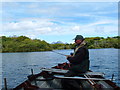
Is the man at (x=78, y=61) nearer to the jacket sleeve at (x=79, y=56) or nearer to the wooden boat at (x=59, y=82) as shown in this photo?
the jacket sleeve at (x=79, y=56)

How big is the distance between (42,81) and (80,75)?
2319mm

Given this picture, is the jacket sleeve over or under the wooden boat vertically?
over

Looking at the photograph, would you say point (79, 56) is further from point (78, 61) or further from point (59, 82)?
point (59, 82)

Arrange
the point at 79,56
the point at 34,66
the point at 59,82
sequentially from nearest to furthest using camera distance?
the point at 79,56 → the point at 59,82 → the point at 34,66

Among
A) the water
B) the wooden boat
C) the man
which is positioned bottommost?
the water

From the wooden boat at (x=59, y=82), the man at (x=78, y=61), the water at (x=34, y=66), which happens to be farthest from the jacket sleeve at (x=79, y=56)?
the water at (x=34, y=66)

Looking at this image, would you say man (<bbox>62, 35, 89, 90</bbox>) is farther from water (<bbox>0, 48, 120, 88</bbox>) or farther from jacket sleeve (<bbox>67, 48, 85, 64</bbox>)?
water (<bbox>0, 48, 120, 88</bbox>)

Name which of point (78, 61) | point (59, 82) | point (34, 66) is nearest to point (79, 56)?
point (78, 61)

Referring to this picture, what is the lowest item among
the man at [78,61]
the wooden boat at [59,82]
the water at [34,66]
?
the water at [34,66]

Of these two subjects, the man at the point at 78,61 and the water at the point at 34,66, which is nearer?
the man at the point at 78,61

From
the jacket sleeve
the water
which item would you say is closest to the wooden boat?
the jacket sleeve

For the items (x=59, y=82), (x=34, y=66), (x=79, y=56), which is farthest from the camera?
(x=34, y=66)

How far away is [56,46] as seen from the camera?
119188 millimetres

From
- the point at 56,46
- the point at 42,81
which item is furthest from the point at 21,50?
the point at 42,81
